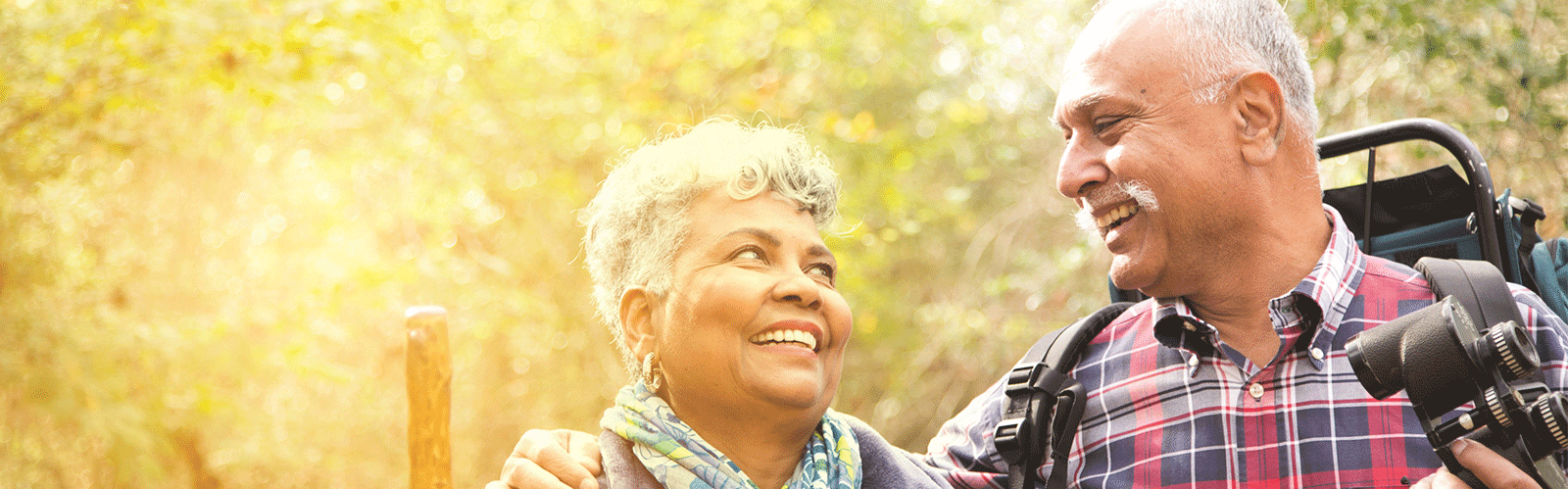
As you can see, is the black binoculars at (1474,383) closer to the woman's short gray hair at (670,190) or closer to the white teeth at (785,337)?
the white teeth at (785,337)

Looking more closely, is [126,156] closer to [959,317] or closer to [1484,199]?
[959,317]

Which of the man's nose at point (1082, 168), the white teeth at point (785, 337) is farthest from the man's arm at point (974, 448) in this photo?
the white teeth at point (785, 337)

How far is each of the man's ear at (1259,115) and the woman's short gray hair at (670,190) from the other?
34.4 inches

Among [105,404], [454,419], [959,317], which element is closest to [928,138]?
[959,317]

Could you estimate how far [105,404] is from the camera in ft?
19.4

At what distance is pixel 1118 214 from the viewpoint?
247 cm

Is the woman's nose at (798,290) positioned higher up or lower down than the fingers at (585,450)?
higher up

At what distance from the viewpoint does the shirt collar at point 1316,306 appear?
2.26m

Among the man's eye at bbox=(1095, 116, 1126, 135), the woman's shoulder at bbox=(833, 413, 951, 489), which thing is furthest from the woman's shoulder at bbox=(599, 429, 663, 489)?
the man's eye at bbox=(1095, 116, 1126, 135)

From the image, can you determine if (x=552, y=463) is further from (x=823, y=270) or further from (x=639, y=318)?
(x=823, y=270)

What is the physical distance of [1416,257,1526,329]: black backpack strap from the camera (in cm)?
202

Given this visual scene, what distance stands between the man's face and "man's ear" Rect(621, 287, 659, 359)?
0.96 meters

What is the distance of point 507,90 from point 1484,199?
585 cm

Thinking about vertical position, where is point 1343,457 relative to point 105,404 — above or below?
above
